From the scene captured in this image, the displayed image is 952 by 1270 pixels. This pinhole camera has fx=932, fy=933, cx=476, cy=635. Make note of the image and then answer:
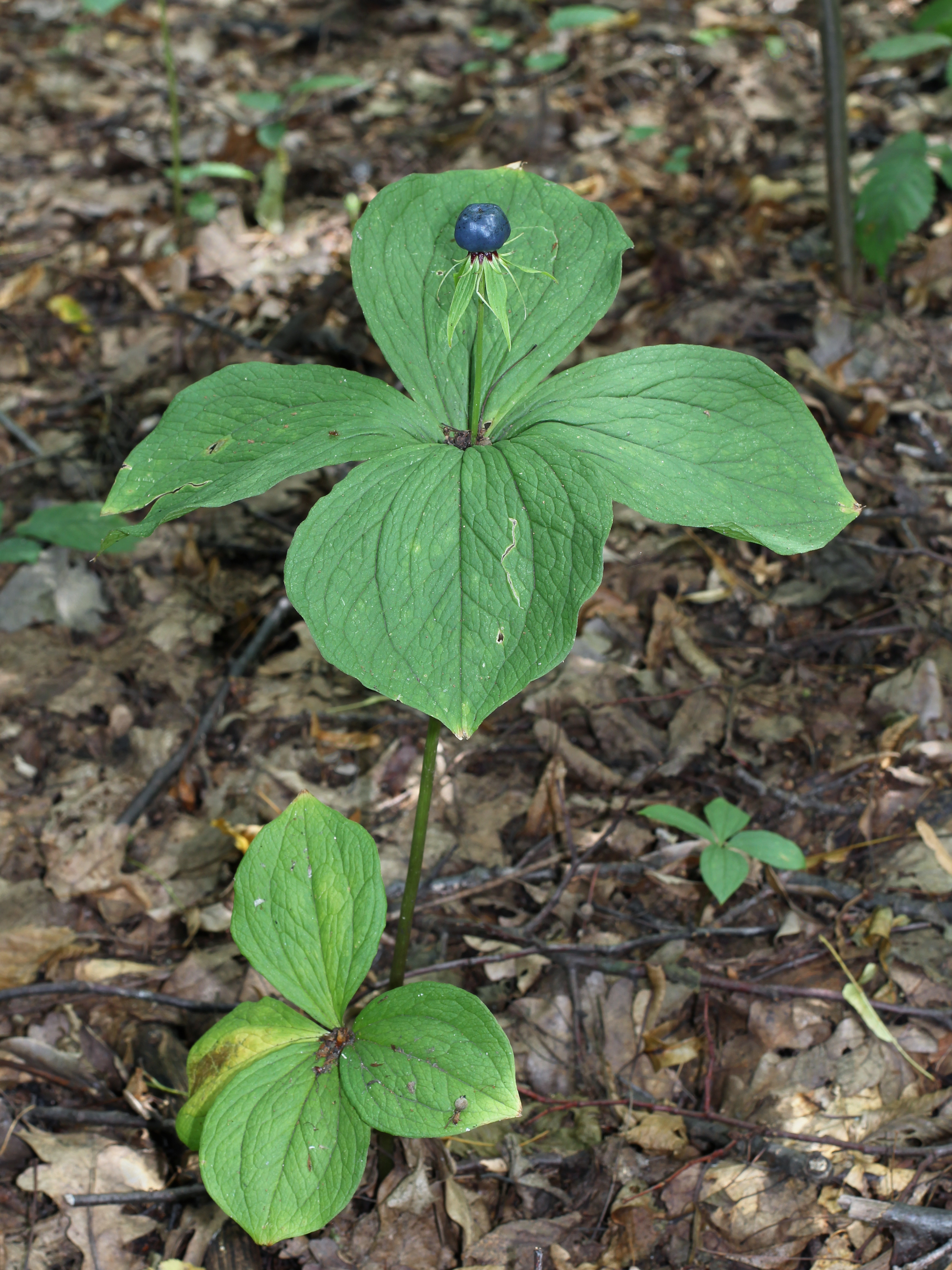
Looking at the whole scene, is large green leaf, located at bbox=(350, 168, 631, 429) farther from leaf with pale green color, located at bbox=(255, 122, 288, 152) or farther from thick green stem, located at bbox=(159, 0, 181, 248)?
leaf with pale green color, located at bbox=(255, 122, 288, 152)

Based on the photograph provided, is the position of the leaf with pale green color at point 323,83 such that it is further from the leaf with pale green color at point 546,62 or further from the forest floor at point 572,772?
the leaf with pale green color at point 546,62

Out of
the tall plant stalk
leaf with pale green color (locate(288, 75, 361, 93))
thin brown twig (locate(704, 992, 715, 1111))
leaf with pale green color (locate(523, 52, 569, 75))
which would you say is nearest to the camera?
thin brown twig (locate(704, 992, 715, 1111))

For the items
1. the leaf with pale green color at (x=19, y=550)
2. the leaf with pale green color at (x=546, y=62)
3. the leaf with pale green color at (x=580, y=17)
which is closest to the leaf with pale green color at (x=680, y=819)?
the leaf with pale green color at (x=19, y=550)

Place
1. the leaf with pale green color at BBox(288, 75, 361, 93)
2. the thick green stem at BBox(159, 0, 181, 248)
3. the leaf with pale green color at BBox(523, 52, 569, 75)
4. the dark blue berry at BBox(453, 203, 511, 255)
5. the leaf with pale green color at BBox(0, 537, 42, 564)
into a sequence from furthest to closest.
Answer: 1. the leaf with pale green color at BBox(523, 52, 569, 75)
2. the leaf with pale green color at BBox(288, 75, 361, 93)
3. the thick green stem at BBox(159, 0, 181, 248)
4. the leaf with pale green color at BBox(0, 537, 42, 564)
5. the dark blue berry at BBox(453, 203, 511, 255)

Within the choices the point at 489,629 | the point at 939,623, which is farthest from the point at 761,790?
the point at 489,629

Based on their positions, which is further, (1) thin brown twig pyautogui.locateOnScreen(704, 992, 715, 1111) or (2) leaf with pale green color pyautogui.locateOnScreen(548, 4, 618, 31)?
(2) leaf with pale green color pyautogui.locateOnScreen(548, 4, 618, 31)

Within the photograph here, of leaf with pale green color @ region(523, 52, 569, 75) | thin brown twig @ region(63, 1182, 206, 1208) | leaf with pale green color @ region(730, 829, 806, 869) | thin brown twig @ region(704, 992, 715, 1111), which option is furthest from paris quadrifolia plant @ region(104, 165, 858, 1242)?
leaf with pale green color @ region(523, 52, 569, 75)
